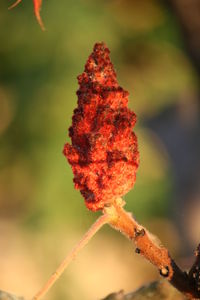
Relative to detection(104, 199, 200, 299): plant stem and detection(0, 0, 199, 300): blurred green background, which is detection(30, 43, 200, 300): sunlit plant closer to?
detection(104, 199, 200, 299): plant stem

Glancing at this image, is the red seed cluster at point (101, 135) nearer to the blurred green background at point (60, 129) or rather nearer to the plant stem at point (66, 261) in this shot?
the plant stem at point (66, 261)

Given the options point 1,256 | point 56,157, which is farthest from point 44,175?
point 1,256

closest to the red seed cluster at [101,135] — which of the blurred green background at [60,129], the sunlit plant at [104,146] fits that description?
the sunlit plant at [104,146]

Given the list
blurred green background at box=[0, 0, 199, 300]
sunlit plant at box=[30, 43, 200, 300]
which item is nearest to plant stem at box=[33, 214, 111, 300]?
sunlit plant at box=[30, 43, 200, 300]

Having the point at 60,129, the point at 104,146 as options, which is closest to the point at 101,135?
the point at 104,146

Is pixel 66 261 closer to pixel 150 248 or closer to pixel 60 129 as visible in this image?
pixel 150 248

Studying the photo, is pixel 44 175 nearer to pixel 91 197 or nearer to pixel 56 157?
pixel 56 157
